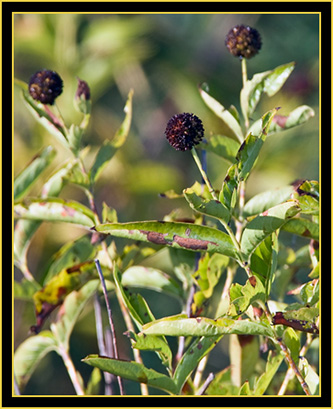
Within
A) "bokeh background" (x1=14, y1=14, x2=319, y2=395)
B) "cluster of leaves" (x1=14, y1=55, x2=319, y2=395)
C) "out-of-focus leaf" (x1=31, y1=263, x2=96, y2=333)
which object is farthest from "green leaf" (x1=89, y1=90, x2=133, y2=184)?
"bokeh background" (x1=14, y1=14, x2=319, y2=395)

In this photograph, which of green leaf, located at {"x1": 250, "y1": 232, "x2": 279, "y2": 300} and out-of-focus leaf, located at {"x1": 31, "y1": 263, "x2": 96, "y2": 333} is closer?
green leaf, located at {"x1": 250, "y1": 232, "x2": 279, "y2": 300}

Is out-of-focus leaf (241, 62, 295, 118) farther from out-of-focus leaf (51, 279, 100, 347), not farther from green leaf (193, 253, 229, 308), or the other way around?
out-of-focus leaf (51, 279, 100, 347)

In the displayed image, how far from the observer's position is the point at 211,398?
0.59 meters

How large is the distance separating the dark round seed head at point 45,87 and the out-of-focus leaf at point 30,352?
→ 283 millimetres

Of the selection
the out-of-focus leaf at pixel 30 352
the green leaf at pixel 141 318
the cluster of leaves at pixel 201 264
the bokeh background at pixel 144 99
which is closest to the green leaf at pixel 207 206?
the cluster of leaves at pixel 201 264

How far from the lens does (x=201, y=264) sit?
0.68 meters

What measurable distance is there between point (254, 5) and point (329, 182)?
259 mm

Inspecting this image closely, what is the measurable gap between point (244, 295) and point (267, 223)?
0.22 feet

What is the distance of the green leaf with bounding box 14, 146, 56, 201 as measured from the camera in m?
0.81

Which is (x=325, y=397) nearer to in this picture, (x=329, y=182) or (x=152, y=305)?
(x=329, y=182)

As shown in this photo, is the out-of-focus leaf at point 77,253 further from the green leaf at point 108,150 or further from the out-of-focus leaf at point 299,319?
the out-of-focus leaf at point 299,319

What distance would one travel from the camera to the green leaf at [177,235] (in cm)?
56

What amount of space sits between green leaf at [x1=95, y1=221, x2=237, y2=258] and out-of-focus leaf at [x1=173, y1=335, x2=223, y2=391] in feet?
0.28

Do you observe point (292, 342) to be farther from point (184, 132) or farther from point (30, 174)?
point (30, 174)
